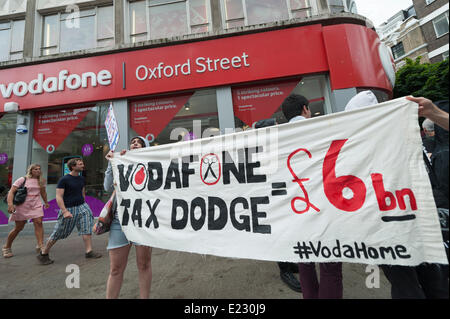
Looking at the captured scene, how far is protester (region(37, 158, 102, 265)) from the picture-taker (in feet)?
Result: 13.0

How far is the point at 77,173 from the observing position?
13.9 ft

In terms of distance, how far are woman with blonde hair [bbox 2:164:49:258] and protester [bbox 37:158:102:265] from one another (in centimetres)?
60

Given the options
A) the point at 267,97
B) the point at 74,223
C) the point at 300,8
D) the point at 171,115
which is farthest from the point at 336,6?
the point at 74,223

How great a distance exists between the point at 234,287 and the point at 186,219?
122 cm

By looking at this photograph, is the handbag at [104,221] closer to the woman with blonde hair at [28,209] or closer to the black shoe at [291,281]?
the black shoe at [291,281]

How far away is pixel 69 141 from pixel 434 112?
8.74 m

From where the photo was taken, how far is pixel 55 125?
7180mm

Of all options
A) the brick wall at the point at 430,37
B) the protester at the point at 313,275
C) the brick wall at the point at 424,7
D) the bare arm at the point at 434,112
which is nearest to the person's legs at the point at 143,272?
the protester at the point at 313,275

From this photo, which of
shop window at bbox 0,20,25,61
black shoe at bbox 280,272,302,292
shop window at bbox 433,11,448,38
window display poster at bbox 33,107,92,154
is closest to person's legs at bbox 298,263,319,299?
black shoe at bbox 280,272,302,292

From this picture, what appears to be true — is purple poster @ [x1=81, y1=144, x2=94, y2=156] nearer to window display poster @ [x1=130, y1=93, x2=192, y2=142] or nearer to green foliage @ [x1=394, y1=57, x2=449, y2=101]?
window display poster @ [x1=130, y1=93, x2=192, y2=142]

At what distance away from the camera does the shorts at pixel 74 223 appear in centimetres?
397

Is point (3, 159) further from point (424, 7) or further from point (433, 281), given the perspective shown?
point (424, 7)

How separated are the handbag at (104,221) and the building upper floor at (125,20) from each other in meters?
6.09

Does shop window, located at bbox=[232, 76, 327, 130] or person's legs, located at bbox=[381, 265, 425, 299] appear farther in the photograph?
shop window, located at bbox=[232, 76, 327, 130]
